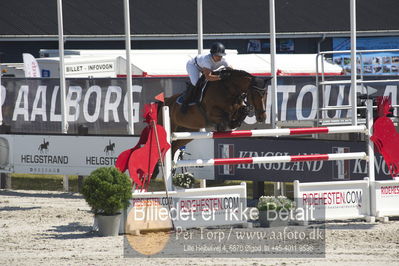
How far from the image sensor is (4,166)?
1742cm

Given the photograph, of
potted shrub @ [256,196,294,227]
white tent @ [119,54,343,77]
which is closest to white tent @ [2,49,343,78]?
white tent @ [119,54,343,77]

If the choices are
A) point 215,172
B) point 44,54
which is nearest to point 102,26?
point 44,54

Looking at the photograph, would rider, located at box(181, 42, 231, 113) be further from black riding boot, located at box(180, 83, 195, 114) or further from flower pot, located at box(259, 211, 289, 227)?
flower pot, located at box(259, 211, 289, 227)

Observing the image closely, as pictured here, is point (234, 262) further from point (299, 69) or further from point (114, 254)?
point (299, 69)

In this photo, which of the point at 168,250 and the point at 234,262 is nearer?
the point at 234,262

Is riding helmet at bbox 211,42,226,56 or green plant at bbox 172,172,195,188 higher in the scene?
riding helmet at bbox 211,42,226,56

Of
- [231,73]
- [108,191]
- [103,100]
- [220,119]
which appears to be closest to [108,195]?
[108,191]

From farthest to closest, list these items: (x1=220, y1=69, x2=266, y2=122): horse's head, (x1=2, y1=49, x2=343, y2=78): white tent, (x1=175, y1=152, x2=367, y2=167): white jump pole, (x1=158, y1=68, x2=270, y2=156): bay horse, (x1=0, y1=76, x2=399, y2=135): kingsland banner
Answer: (x1=2, y1=49, x2=343, y2=78): white tent < (x1=0, y1=76, x2=399, y2=135): kingsland banner < (x1=158, y1=68, x2=270, y2=156): bay horse < (x1=220, y1=69, x2=266, y2=122): horse's head < (x1=175, y1=152, x2=367, y2=167): white jump pole

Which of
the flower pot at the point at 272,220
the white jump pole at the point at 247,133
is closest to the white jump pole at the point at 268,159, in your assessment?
the white jump pole at the point at 247,133

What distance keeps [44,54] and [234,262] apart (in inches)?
844

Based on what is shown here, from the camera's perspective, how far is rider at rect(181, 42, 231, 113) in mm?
12852

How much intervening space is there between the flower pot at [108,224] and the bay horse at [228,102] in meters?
2.36

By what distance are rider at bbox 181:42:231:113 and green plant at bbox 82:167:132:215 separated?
2460mm

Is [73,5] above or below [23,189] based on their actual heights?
above
